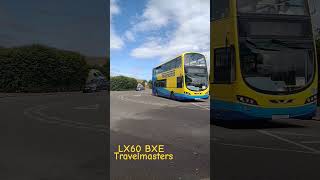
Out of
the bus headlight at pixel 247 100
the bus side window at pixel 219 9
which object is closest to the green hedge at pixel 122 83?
the bus side window at pixel 219 9

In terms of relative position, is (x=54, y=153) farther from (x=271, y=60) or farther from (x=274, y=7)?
(x=274, y=7)

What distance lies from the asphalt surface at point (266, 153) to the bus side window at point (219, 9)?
3.55 metres

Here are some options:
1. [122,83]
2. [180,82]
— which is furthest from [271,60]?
[122,83]

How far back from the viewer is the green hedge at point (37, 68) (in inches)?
1716

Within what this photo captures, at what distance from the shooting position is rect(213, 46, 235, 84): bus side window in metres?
10.8

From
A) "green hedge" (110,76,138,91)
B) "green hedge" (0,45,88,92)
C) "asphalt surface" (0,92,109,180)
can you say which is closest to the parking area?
"asphalt surface" (0,92,109,180)

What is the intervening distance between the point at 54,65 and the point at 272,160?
147 ft

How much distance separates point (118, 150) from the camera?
7613 mm

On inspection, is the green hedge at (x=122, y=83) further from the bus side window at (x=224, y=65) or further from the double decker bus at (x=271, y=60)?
the double decker bus at (x=271, y=60)

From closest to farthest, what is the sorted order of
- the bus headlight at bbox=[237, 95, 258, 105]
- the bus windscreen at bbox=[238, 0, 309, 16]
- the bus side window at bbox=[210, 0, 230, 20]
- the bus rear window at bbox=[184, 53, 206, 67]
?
1. the bus headlight at bbox=[237, 95, 258, 105]
2. the bus windscreen at bbox=[238, 0, 309, 16]
3. the bus side window at bbox=[210, 0, 230, 20]
4. the bus rear window at bbox=[184, 53, 206, 67]

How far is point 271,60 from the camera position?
34.7 feet

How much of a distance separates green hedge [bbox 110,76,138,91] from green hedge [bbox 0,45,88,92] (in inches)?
1215

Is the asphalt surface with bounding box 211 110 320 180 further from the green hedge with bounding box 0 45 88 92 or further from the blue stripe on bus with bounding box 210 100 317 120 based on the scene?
the green hedge with bounding box 0 45 88 92

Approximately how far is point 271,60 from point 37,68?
1554 inches
